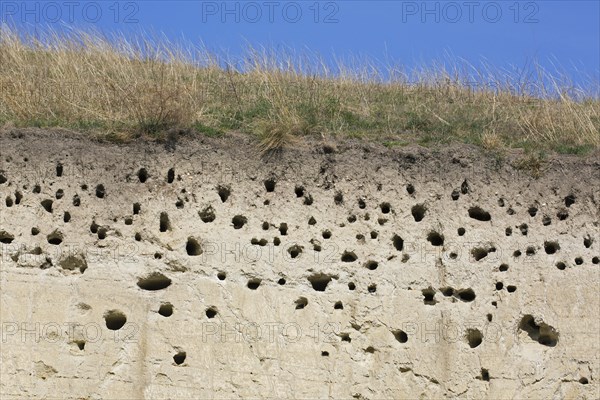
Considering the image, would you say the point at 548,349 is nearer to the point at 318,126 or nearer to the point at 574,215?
the point at 574,215

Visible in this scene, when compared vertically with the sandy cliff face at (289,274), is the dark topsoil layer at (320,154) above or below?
above

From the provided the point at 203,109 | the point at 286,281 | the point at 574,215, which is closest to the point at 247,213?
the point at 286,281

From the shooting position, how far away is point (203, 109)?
1042 cm

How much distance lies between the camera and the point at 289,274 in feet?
30.4

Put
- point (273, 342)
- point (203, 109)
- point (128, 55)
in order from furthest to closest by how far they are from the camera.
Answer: point (128, 55), point (203, 109), point (273, 342)

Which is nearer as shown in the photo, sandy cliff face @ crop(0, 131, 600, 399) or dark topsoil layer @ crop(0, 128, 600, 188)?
sandy cliff face @ crop(0, 131, 600, 399)

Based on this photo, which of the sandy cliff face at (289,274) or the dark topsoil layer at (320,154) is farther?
the dark topsoil layer at (320,154)

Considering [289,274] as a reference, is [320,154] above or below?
above

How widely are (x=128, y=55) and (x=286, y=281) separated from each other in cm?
490

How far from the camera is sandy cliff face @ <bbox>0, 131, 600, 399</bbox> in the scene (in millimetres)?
8977

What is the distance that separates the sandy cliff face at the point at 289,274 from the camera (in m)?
8.98

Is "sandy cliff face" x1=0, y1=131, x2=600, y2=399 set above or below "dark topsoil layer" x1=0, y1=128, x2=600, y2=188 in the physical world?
below

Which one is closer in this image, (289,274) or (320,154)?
(289,274)

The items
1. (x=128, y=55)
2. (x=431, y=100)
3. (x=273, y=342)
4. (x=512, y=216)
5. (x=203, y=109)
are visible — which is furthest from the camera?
(x=128, y=55)
